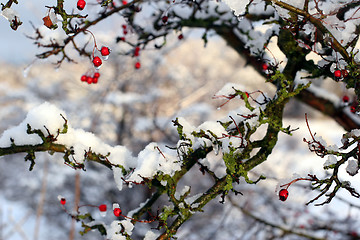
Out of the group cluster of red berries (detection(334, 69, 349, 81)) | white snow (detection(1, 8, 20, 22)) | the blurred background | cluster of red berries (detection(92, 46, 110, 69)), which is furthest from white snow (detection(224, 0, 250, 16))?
the blurred background

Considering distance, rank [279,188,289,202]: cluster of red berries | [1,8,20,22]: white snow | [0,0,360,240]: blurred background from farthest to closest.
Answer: [0,0,360,240]: blurred background
[279,188,289,202]: cluster of red berries
[1,8,20,22]: white snow

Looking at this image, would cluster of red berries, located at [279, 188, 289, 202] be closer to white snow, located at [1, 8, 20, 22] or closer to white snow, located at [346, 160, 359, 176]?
white snow, located at [346, 160, 359, 176]

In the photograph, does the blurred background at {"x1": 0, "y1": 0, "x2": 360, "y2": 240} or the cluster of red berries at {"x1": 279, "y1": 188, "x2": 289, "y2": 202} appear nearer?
the cluster of red berries at {"x1": 279, "y1": 188, "x2": 289, "y2": 202}

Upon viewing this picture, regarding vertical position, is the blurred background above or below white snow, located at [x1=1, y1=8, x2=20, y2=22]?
above

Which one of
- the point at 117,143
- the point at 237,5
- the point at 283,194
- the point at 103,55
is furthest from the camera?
the point at 117,143

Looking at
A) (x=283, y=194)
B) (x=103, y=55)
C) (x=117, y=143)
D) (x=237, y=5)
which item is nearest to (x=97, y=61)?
(x=103, y=55)

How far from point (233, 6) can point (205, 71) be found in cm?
1099

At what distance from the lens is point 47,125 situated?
1390 mm

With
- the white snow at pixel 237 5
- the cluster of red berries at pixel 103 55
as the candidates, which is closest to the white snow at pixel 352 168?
the white snow at pixel 237 5

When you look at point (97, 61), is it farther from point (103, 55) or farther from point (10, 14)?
point (10, 14)

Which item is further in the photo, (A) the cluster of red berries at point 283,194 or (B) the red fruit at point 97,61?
(B) the red fruit at point 97,61

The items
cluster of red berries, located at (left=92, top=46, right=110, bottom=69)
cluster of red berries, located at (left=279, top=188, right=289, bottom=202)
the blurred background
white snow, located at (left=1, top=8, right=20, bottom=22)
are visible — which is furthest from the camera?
the blurred background

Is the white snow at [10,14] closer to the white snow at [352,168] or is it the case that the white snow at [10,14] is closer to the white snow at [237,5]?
the white snow at [237,5]

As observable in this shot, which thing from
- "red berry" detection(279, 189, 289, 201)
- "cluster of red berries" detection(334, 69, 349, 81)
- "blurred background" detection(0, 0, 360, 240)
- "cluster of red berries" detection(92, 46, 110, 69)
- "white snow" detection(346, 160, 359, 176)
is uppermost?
"blurred background" detection(0, 0, 360, 240)
